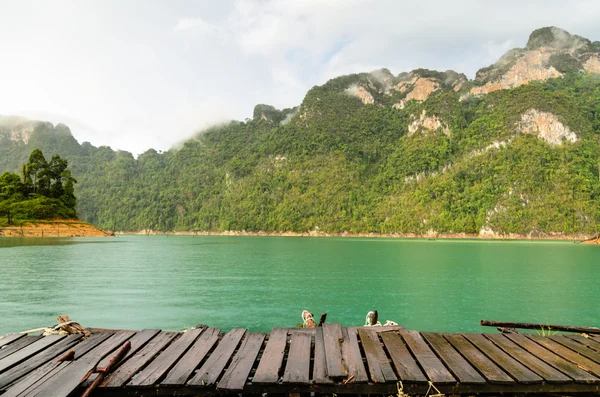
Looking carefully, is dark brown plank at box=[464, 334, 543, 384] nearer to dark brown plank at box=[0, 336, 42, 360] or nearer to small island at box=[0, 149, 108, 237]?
dark brown plank at box=[0, 336, 42, 360]

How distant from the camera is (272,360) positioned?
523cm

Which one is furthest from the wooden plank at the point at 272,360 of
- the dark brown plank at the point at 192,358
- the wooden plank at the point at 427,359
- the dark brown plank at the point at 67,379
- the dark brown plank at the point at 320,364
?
the dark brown plank at the point at 67,379

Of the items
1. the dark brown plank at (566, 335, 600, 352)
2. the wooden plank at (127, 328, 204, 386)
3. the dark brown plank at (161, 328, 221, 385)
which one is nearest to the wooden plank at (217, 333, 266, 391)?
the dark brown plank at (161, 328, 221, 385)

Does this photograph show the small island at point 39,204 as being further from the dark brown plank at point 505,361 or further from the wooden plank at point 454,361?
the dark brown plank at point 505,361

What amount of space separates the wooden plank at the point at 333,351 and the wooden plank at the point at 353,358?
0.23 ft

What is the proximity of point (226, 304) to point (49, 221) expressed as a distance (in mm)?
80150

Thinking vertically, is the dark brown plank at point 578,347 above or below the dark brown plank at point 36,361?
below

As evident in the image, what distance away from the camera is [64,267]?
1232 inches

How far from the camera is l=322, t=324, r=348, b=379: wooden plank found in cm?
483

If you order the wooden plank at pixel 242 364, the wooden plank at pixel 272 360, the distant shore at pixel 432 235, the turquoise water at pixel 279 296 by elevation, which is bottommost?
the distant shore at pixel 432 235

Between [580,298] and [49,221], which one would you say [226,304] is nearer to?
[580,298]

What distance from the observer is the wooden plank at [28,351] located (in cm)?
519

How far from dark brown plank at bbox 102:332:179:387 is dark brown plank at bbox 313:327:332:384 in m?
2.33

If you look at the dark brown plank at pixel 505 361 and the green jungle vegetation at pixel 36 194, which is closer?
the dark brown plank at pixel 505 361
